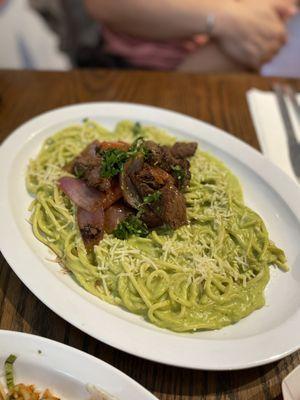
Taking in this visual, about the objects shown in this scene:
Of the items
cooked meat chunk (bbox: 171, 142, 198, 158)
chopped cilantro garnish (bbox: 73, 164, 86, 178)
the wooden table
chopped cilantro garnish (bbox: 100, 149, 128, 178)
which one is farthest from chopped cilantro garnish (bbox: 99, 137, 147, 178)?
the wooden table

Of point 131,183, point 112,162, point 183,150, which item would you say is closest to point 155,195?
point 131,183

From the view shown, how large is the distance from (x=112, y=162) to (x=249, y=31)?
1990 mm

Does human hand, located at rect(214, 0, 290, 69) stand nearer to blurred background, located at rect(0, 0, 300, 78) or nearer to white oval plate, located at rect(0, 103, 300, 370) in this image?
blurred background, located at rect(0, 0, 300, 78)

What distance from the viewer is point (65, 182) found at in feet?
6.26

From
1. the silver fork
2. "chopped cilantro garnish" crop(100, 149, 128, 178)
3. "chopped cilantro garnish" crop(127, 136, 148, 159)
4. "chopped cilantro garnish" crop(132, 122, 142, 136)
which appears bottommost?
"chopped cilantro garnish" crop(132, 122, 142, 136)

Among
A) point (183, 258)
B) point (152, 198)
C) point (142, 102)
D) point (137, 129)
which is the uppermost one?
point (152, 198)

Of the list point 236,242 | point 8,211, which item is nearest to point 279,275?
point 236,242

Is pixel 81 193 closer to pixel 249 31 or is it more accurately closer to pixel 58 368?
pixel 58 368

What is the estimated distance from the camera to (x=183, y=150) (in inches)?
82.0

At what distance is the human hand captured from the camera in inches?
125

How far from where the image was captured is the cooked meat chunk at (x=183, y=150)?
6.78 feet

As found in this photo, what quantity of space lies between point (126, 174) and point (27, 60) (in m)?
3.41

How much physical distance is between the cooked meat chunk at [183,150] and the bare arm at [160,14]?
1437mm

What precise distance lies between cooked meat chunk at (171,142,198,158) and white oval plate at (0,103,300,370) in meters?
0.27
